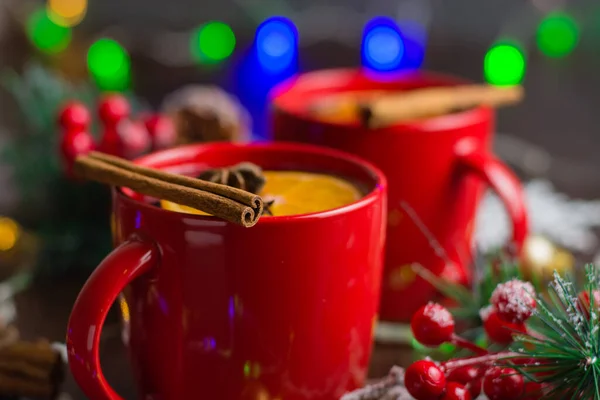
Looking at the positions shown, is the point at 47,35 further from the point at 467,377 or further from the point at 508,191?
the point at 467,377

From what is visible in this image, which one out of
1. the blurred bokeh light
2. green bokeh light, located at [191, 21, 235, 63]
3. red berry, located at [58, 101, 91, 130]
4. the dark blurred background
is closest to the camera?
red berry, located at [58, 101, 91, 130]

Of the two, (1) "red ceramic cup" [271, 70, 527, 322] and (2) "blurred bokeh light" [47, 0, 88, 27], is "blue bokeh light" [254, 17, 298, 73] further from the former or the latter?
(1) "red ceramic cup" [271, 70, 527, 322]

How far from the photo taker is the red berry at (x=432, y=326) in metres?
0.51

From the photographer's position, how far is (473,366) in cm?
52

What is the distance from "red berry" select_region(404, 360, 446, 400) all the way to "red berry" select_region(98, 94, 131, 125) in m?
0.42

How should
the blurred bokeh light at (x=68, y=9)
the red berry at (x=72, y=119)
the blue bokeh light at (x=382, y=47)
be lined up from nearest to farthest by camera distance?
the red berry at (x=72, y=119)
the blue bokeh light at (x=382, y=47)
the blurred bokeh light at (x=68, y=9)

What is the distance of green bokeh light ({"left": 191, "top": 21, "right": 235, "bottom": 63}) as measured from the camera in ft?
5.48

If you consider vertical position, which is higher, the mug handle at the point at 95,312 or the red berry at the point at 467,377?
the mug handle at the point at 95,312

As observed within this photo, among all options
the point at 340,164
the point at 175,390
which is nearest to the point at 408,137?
the point at 340,164

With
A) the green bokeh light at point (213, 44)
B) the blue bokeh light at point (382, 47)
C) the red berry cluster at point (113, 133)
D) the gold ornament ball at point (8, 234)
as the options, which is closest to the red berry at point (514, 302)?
the red berry cluster at point (113, 133)

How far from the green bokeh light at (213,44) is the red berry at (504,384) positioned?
50.4 inches

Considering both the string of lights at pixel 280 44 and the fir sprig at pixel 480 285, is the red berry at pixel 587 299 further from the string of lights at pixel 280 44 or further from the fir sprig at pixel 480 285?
the string of lights at pixel 280 44

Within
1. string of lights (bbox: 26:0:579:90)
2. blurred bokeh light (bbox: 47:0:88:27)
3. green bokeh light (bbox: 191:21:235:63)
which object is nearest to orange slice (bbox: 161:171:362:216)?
string of lights (bbox: 26:0:579:90)

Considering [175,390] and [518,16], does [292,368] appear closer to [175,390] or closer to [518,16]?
[175,390]
